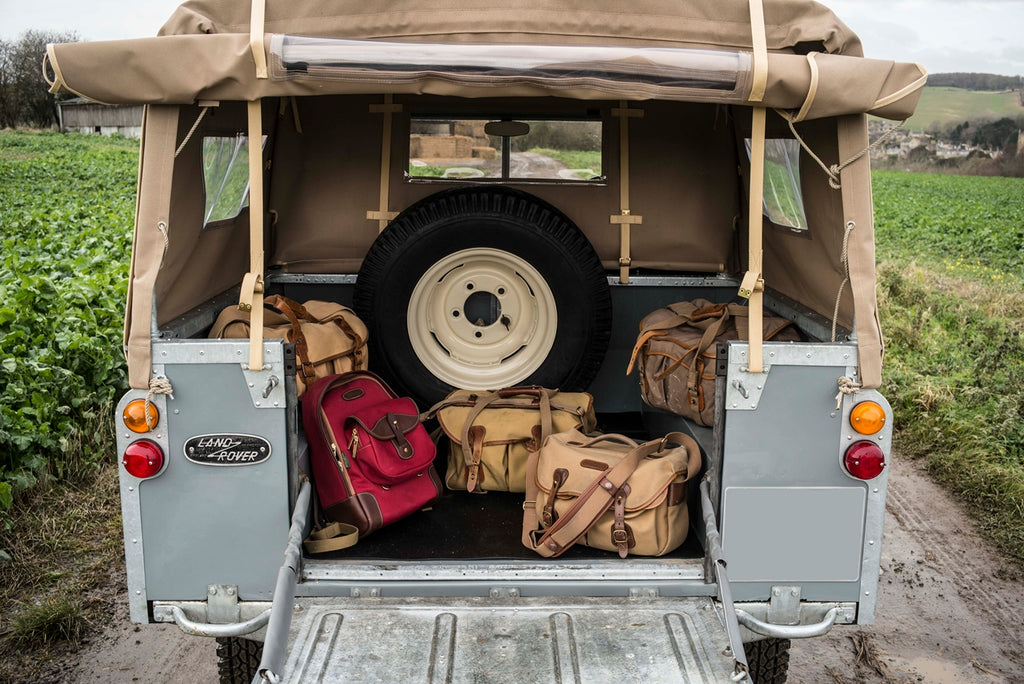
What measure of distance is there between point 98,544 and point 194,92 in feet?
11.0

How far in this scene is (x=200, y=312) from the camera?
10.9 feet

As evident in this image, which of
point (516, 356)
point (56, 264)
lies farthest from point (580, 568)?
point (56, 264)

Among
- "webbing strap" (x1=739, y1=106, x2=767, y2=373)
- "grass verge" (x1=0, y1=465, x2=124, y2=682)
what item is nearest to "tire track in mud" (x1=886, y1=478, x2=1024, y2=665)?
"webbing strap" (x1=739, y1=106, x2=767, y2=373)

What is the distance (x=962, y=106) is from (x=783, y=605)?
80205 mm

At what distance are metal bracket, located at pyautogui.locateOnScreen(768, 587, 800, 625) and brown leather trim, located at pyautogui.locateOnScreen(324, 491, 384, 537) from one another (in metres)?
1.28

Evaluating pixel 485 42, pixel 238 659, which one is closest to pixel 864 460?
pixel 485 42

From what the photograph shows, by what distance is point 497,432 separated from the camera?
3.36m

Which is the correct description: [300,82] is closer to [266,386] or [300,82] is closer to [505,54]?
[505,54]

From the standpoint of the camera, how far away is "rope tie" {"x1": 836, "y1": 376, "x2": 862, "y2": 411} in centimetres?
270

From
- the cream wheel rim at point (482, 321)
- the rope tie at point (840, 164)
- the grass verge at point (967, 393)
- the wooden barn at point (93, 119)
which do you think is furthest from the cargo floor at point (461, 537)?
the wooden barn at point (93, 119)

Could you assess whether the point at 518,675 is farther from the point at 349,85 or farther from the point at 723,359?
the point at 349,85

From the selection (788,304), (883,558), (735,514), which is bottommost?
(883,558)

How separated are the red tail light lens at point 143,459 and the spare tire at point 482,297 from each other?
1.28 meters

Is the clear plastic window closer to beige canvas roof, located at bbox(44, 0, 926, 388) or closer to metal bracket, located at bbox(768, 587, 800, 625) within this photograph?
beige canvas roof, located at bbox(44, 0, 926, 388)
